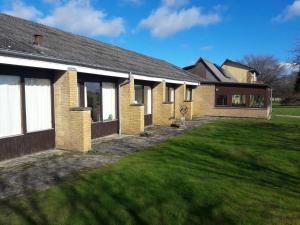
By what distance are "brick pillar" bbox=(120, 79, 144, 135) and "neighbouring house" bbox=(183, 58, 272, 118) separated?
47.7ft

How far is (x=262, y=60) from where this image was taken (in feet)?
265

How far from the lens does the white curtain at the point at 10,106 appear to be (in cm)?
826

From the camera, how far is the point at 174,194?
584 centimetres

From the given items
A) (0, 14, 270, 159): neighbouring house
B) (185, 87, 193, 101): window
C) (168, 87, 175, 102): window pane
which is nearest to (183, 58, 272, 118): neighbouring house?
(185, 87, 193, 101): window

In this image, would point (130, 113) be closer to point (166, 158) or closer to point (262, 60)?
point (166, 158)

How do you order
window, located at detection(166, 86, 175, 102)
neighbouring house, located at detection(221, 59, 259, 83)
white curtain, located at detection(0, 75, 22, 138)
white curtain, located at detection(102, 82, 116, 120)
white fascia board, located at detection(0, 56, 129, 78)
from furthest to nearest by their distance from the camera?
neighbouring house, located at detection(221, 59, 259, 83) < window, located at detection(166, 86, 175, 102) < white curtain, located at detection(102, 82, 116, 120) < white curtain, located at detection(0, 75, 22, 138) < white fascia board, located at detection(0, 56, 129, 78)

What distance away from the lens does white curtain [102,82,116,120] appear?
1330cm

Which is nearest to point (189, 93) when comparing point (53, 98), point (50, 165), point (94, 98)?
point (94, 98)

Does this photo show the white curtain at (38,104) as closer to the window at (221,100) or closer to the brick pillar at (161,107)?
the brick pillar at (161,107)

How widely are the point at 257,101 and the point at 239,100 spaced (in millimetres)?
1580

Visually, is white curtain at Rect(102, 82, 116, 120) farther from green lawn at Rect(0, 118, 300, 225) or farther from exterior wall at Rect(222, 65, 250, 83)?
exterior wall at Rect(222, 65, 250, 83)

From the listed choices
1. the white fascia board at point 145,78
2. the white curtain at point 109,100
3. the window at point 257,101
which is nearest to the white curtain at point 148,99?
the white fascia board at point 145,78

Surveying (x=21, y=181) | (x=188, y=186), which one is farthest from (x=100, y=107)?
(x=188, y=186)

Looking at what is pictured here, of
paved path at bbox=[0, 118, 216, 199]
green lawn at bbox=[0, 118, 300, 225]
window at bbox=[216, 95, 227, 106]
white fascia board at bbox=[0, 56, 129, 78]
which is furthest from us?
window at bbox=[216, 95, 227, 106]
